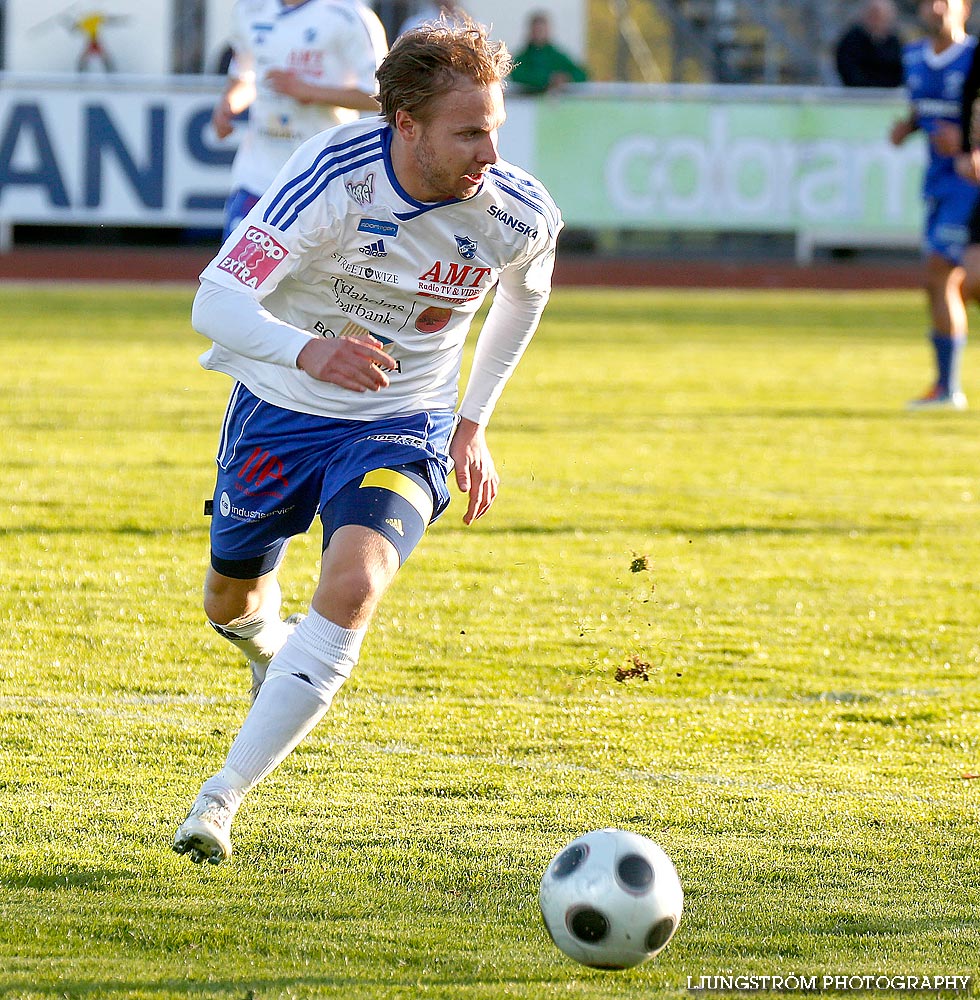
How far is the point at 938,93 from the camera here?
1130 centimetres

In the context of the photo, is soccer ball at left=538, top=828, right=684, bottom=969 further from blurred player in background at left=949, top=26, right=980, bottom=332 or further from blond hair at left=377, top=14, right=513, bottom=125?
blurred player in background at left=949, top=26, right=980, bottom=332

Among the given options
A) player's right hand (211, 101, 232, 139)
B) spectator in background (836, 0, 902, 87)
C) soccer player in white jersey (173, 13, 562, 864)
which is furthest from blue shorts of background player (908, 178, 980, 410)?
spectator in background (836, 0, 902, 87)

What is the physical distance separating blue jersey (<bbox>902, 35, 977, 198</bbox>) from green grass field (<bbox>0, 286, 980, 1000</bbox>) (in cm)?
233

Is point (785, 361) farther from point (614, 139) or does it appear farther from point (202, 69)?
point (202, 69)

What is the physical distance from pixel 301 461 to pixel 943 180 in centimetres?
825

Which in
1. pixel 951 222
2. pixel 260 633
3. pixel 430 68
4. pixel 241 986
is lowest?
pixel 951 222

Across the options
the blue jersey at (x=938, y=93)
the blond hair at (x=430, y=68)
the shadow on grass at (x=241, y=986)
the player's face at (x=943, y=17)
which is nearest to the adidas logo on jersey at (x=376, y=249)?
the blond hair at (x=430, y=68)

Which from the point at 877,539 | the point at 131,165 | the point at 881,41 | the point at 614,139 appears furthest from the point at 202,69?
the point at 877,539

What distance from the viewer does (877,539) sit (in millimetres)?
7621

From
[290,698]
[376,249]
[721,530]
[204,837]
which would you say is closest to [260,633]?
[290,698]

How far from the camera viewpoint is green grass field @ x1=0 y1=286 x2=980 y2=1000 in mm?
3367

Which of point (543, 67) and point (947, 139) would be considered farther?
point (543, 67)

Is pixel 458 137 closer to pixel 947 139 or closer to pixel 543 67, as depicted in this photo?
pixel 947 139

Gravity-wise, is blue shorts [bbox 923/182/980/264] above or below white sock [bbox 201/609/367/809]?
below
